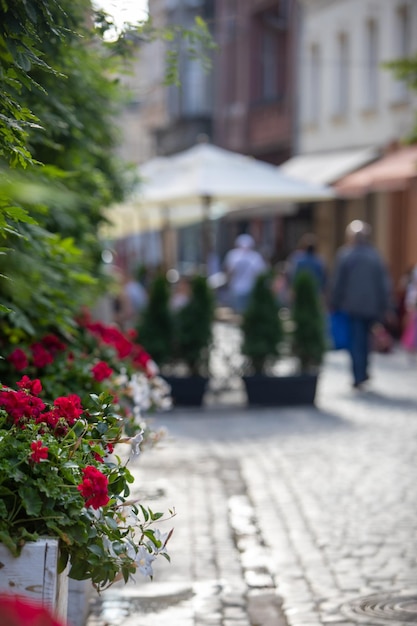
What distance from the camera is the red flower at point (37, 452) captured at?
4070 mm

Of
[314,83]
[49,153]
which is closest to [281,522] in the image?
[49,153]

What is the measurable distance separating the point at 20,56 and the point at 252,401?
10510 mm

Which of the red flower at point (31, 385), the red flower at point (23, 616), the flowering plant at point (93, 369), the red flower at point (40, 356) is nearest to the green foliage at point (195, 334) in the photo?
the flowering plant at point (93, 369)

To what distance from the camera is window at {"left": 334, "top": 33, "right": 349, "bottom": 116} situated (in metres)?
34.2

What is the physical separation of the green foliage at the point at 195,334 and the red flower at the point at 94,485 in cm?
1024

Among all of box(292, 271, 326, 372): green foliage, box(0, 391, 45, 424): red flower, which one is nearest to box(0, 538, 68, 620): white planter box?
box(0, 391, 45, 424): red flower

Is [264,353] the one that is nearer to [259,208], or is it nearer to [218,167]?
[218,167]

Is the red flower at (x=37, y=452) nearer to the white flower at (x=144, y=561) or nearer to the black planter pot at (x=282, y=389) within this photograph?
the white flower at (x=144, y=561)

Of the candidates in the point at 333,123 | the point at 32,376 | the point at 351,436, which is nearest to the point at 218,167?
the point at 351,436

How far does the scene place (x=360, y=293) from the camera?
52.6ft

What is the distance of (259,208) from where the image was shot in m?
32.2

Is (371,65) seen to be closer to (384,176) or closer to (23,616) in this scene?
(384,176)

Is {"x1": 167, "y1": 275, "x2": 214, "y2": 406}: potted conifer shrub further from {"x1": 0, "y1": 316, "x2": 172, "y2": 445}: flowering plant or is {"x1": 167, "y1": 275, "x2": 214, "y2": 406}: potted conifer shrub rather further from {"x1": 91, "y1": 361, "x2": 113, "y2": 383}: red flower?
{"x1": 91, "y1": 361, "x2": 113, "y2": 383}: red flower

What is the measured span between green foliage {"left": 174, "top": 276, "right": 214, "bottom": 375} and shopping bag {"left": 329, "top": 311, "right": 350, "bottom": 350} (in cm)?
222
